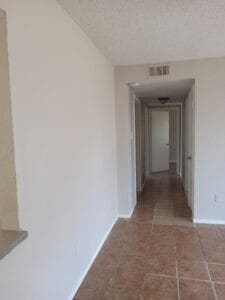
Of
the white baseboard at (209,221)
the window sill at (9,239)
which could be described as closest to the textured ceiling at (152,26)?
the window sill at (9,239)

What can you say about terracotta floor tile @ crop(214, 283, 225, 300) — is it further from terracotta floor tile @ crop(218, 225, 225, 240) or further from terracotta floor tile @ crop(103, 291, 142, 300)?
terracotta floor tile @ crop(218, 225, 225, 240)

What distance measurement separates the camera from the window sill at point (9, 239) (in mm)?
1268

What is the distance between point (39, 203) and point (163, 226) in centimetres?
244

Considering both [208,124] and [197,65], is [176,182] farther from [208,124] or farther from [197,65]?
[197,65]

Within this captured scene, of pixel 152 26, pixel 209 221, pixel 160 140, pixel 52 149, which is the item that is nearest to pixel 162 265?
pixel 209 221

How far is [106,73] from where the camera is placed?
342 centimetres

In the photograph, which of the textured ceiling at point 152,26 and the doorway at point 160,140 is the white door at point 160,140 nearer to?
the doorway at point 160,140

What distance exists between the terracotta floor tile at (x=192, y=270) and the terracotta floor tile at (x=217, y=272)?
0.17 ft

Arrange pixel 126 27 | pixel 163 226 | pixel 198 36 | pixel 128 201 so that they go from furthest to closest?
1. pixel 128 201
2. pixel 163 226
3. pixel 198 36
4. pixel 126 27

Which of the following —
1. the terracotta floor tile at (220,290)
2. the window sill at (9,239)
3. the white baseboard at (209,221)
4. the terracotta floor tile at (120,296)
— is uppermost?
the window sill at (9,239)

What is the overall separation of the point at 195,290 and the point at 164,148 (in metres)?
5.97

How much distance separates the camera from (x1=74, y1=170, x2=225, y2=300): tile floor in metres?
2.20

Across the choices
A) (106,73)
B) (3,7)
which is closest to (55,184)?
(3,7)

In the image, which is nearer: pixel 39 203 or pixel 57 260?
pixel 39 203
